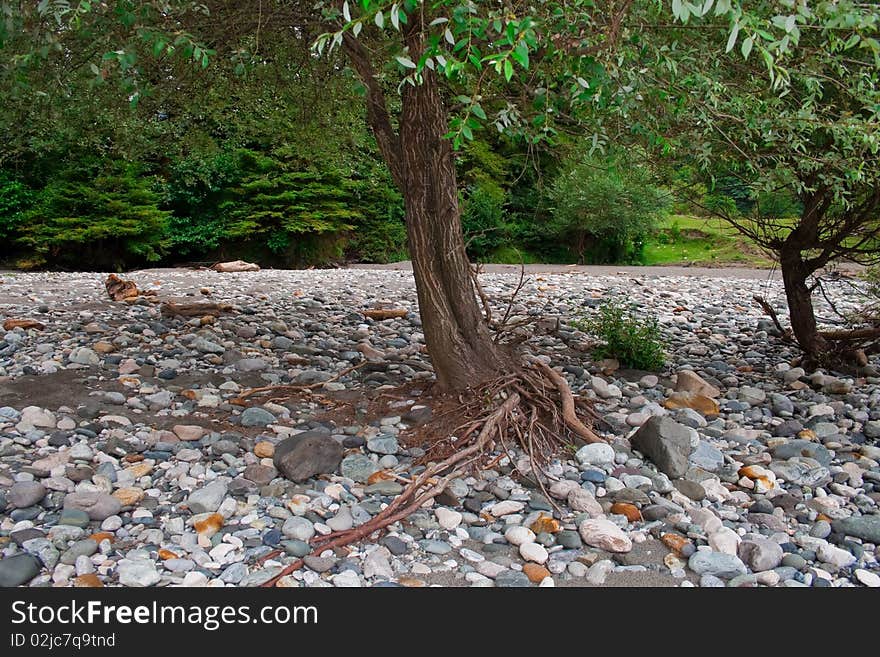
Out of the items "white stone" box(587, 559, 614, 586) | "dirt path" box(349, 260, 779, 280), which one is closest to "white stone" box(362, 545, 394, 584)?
"white stone" box(587, 559, 614, 586)

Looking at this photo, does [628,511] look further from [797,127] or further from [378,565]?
[797,127]

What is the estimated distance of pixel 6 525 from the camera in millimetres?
3174

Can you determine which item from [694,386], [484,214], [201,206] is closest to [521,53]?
[694,386]

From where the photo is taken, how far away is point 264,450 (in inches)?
159

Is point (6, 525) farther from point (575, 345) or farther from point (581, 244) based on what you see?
point (581, 244)

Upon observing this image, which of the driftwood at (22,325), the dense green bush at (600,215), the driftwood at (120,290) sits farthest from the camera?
the dense green bush at (600,215)

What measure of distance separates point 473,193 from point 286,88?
1176 cm

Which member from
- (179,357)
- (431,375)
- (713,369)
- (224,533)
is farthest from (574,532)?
(179,357)

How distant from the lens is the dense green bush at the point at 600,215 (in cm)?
1853

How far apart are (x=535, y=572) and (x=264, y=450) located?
1755mm

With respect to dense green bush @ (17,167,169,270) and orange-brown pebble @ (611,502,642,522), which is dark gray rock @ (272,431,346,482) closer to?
orange-brown pebble @ (611,502,642,522)

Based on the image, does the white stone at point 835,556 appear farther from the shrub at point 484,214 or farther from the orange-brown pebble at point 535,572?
the shrub at point 484,214

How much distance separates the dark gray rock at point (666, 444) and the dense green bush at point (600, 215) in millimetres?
14434

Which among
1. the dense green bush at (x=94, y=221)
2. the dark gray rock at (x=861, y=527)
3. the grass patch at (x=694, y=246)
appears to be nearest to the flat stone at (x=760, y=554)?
the dark gray rock at (x=861, y=527)
